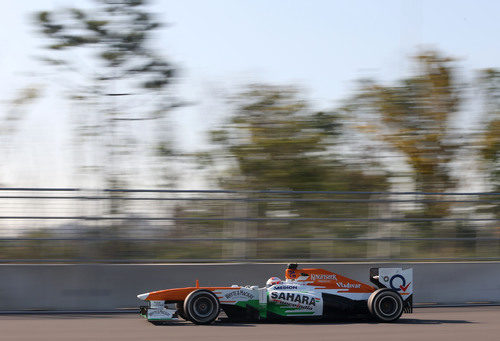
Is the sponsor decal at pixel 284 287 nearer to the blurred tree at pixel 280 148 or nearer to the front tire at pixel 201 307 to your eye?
the front tire at pixel 201 307

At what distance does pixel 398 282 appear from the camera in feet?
32.3

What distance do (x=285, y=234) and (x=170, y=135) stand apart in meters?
3.73

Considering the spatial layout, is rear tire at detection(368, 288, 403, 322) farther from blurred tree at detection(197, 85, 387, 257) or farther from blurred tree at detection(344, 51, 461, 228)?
blurred tree at detection(344, 51, 461, 228)

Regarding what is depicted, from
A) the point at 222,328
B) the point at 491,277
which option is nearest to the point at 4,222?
the point at 222,328

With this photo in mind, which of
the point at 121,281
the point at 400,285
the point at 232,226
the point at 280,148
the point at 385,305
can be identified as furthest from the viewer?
the point at 280,148

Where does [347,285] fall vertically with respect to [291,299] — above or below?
above

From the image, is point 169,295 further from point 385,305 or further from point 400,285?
point 400,285

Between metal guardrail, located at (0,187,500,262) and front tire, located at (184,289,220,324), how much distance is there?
2.27m

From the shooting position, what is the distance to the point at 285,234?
11734 millimetres

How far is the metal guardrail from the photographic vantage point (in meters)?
10.7

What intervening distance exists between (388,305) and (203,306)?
7.90 ft

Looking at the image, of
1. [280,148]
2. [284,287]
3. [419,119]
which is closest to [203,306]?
[284,287]

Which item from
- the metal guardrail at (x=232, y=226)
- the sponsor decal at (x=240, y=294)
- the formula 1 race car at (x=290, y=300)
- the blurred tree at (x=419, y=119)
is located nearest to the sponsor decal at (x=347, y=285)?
the formula 1 race car at (x=290, y=300)

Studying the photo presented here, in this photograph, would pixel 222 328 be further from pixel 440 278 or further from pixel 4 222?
pixel 440 278
